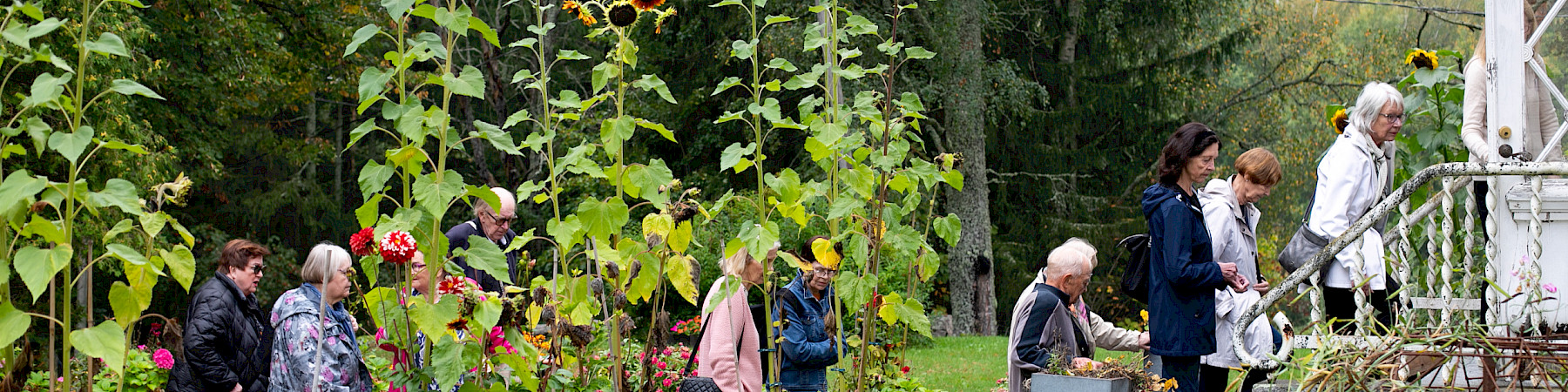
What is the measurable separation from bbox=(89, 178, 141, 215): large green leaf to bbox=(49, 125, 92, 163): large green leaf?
8 centimetres

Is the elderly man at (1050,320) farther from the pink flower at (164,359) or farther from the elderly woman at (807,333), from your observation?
the pink flower at (164,359)

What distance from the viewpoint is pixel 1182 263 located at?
4.12 meters

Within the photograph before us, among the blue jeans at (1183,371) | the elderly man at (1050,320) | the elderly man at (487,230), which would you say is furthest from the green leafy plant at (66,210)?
the blue jeans at (1183,371)

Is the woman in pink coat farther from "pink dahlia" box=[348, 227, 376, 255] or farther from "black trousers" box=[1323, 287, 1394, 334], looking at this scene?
"black trousers" box=[1323, 287, 1394, 334]

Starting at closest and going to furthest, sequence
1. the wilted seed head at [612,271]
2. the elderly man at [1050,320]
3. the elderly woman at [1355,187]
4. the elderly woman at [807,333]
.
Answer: the wilted seed head at [612,271] → the elderly woman at [1355,187] → the elderly man at [1050,320] → the elderly woman at [807,333]

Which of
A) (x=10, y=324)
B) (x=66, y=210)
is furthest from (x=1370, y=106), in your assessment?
(x=10, y=324)

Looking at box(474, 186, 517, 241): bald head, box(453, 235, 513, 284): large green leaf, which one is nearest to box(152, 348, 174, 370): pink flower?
box(474, 186, 517, 241): bald head

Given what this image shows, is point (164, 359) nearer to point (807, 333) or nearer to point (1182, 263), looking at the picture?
point (807, 333)

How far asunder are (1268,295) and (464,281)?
8.30ft

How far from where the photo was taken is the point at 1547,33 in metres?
3.79

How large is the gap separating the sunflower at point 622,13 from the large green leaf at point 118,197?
126cm

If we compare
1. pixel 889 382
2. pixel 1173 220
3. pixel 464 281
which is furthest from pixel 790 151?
pixel 464 281

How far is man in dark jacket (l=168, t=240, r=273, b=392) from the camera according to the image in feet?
15.9

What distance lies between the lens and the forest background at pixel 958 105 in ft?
52.8
